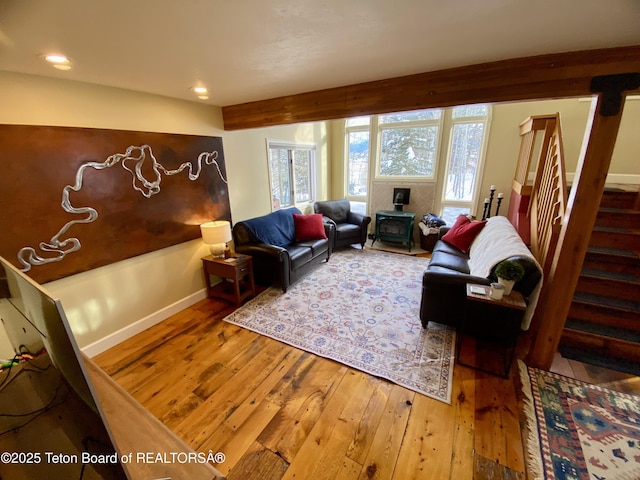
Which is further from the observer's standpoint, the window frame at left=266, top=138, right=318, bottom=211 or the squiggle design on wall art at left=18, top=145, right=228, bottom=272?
the window frame at left=266, top=138, right=318, bottom=211

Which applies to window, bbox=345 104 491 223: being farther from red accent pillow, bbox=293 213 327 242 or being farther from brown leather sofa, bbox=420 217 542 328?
brown leather sofa, bbox=420 217 542 328

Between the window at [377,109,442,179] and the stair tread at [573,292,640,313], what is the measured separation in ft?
9.72

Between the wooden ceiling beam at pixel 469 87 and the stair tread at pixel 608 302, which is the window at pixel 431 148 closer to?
the stair tread at pixel 608 302

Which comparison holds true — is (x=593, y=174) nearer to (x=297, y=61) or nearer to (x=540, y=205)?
(x=540, y=205)

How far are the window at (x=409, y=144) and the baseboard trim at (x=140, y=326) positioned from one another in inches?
162

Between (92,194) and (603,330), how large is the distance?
451cm

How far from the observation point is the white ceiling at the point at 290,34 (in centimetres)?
104

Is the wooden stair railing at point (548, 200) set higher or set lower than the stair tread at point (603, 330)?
higher

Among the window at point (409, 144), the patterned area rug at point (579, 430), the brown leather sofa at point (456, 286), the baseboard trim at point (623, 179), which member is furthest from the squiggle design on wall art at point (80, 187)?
the baseboard trim at point (623, 179)

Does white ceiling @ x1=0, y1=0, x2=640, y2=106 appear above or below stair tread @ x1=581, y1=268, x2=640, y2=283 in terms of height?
above

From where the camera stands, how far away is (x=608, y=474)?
4.40 ft

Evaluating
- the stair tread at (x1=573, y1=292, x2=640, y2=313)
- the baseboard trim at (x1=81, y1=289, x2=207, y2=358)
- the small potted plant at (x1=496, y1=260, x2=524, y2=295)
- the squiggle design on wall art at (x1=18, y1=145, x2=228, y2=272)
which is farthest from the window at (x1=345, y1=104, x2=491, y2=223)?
the baseboard trim at (x1=81, y1=289, x2=207, y2=358)

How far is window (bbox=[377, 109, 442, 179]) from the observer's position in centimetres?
461

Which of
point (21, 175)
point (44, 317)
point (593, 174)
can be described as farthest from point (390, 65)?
point (21, 175)
